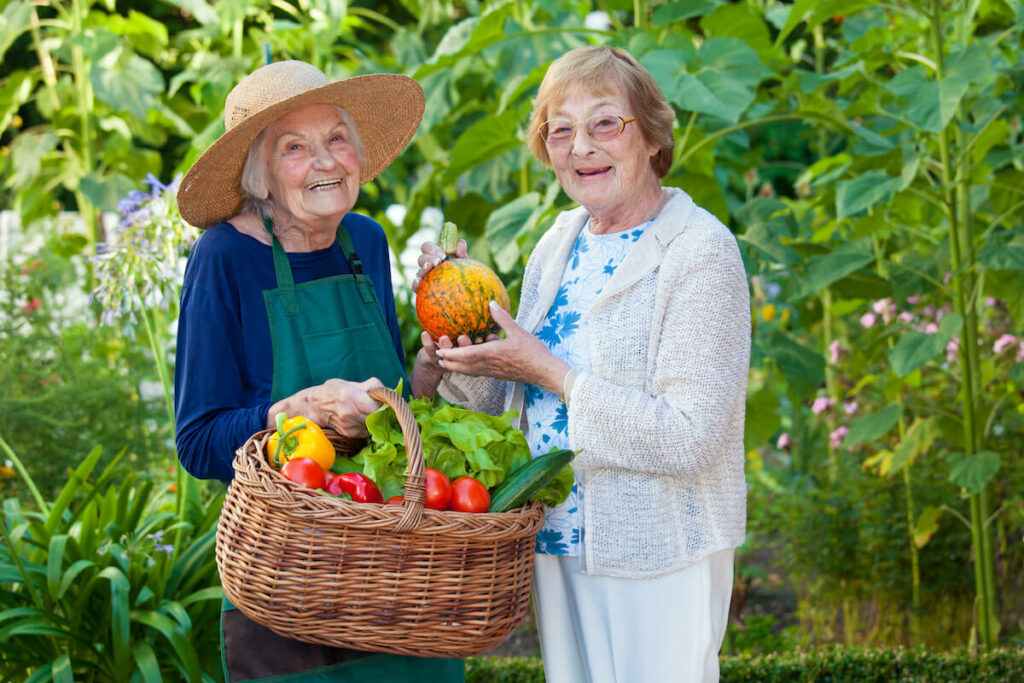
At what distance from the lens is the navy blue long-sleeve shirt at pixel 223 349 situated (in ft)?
6.52

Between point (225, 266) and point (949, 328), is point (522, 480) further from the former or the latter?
point (949, 328)

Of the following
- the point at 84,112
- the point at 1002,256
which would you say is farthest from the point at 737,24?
the point at 84,112

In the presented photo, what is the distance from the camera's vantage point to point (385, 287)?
2344mm

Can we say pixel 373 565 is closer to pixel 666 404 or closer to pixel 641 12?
pixel 666 404

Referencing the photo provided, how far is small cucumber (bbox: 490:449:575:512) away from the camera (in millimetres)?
1772

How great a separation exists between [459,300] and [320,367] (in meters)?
0.31

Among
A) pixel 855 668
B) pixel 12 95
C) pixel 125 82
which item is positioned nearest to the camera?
pixel 855 668

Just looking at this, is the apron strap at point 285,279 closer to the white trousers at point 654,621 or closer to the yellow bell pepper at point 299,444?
the yellow bell pepper at point 299,444

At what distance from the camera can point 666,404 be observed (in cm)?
194

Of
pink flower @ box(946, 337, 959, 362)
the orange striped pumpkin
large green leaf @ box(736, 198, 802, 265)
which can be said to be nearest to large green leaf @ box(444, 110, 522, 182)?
large green leaf @ box(736, 198, 802, 265)

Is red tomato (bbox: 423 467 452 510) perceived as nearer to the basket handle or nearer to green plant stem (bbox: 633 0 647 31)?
the basket handle

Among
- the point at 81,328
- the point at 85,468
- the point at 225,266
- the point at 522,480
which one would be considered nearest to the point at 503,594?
the point at 522,480

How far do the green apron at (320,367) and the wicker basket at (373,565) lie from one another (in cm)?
25

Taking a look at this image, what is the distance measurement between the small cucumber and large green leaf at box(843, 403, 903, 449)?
2.19 m
